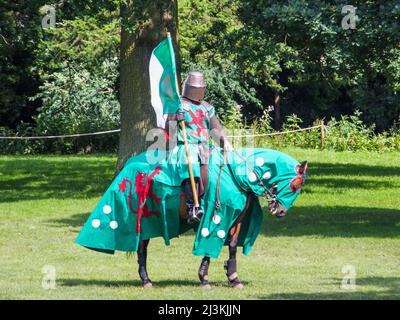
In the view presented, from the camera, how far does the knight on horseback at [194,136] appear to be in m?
10.3

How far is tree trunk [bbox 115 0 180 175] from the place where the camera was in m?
20.6

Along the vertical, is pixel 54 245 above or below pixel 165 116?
below

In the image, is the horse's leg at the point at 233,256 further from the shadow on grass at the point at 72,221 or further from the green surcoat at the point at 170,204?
the shadow on grass at the point at 72,221

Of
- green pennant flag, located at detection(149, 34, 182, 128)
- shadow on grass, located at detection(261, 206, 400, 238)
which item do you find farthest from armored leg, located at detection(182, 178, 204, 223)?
shadow on grass, located at detection(261, 206, 400, 238)

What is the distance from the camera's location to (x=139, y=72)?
2088 centimetres

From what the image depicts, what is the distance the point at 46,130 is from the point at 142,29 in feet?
55.5

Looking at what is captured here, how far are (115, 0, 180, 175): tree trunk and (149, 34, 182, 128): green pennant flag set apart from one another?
969 cm

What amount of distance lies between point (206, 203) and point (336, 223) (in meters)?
7.89

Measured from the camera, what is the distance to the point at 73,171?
28.4 metres

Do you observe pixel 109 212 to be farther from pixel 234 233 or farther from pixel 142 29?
pixel 142 29

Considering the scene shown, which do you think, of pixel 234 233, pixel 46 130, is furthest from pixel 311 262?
pixel 46 130

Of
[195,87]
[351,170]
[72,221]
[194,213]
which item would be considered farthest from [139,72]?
[194,213]

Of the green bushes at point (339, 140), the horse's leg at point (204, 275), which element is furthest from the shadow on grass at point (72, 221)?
the green bushes at point (339, 140)
